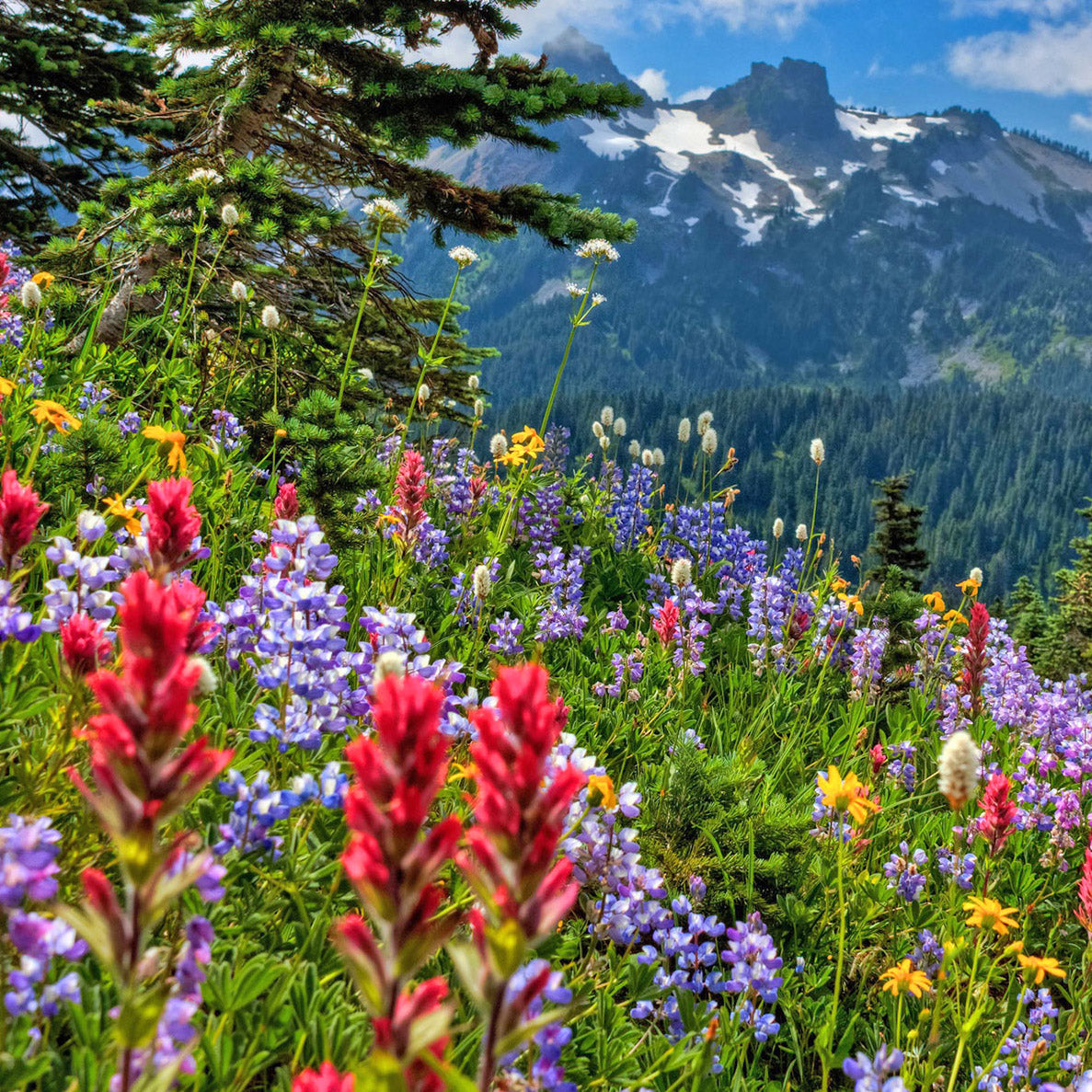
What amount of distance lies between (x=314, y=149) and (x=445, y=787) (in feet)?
24.4

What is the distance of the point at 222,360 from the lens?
7.18 metres

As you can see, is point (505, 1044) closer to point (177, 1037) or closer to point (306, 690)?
point (177, 1037)

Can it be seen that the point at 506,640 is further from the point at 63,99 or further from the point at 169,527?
the point at 63,99

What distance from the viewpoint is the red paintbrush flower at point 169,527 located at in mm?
1820

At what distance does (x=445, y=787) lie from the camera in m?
2.73

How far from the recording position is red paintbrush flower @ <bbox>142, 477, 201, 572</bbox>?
1820 mm

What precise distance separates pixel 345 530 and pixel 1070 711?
537 cm

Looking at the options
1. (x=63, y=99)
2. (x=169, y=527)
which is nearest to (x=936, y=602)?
(x=169, y=527)

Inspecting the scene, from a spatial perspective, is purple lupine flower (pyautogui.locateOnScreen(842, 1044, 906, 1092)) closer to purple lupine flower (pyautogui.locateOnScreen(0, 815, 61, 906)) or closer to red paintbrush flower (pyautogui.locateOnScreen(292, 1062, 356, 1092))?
red paintbrush flower (pyautogui.locateOnScreen(292, 1062, 356, 1092))

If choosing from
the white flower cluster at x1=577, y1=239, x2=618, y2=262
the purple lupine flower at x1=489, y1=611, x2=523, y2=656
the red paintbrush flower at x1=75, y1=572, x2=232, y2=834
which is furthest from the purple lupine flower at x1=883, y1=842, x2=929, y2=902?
the white flower cluster at x1=577, y1=239, x2=618, y2=262

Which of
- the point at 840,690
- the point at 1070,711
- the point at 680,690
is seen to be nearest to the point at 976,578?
the point at 1070,711

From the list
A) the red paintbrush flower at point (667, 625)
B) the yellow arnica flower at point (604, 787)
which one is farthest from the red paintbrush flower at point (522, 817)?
the red paintbrush flower at point (667, 625)

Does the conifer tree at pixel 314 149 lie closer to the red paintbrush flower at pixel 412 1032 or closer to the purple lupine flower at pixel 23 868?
the purple lupine flower at pixel 23 868

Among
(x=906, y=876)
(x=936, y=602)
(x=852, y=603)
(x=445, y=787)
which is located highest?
(x=936, y=602)
